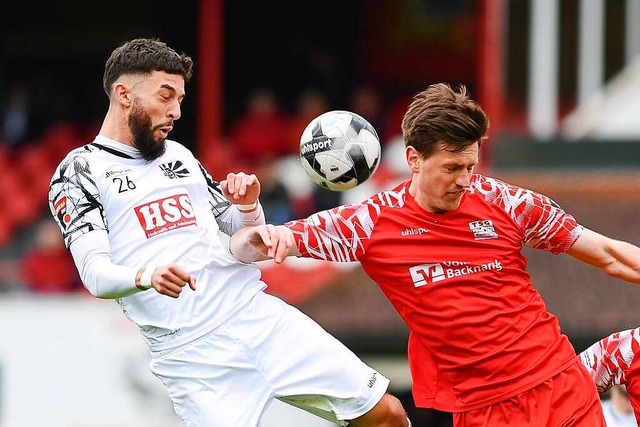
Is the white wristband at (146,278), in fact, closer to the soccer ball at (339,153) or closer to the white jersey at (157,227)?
the white jersey at (157,227)

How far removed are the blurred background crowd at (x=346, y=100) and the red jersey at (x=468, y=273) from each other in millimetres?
5169

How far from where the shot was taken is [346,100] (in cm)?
1681

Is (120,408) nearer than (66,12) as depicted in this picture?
Yes

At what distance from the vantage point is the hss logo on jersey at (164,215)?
5633mm

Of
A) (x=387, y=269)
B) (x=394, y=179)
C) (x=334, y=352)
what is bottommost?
(x=394, y=179)

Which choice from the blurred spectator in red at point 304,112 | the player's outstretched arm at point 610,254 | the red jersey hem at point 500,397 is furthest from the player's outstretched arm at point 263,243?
the blurred spectator in red at point 304,112

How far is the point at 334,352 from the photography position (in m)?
5.76

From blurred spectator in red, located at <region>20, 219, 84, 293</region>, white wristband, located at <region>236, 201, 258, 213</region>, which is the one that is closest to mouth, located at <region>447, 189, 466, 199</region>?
white wristband, located at <region>236, 201, 258, 213</region>

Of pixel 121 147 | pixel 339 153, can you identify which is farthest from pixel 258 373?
pixel 121 147

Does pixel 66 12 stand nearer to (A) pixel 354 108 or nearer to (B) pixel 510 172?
(A) pixel 354 108

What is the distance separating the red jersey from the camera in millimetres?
5398

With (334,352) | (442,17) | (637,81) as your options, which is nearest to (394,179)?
(637,81)

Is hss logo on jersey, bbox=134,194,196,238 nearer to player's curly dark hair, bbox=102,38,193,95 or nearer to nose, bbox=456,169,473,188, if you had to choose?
player's curly dark hair, bbox=102,38,193,95

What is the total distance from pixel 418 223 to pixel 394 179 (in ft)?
23.7
